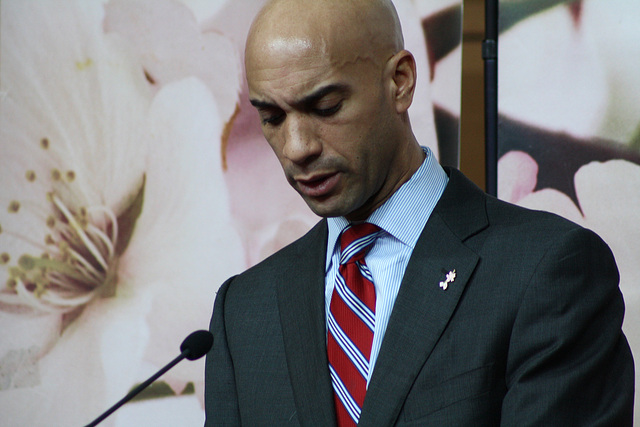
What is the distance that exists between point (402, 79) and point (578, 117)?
2.65 feet

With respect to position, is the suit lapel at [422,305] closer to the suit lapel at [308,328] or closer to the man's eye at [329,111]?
the suit lapel at [308,328]

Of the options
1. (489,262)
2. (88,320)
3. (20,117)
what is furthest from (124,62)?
(489,262)

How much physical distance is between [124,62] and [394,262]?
127 centimetres

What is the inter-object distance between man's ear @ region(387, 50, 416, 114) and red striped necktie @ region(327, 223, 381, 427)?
0.22m

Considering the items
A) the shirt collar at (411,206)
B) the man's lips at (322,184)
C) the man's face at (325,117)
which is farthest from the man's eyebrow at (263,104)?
the shirt collar at (411,206)

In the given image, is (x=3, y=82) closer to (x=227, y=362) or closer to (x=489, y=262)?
(x=227, y=362)

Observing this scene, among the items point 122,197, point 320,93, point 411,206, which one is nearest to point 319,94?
point 320,93

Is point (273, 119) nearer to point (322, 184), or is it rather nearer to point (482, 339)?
point (322, 184)

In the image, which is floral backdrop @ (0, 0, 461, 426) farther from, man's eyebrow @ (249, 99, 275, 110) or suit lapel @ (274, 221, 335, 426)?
man's eyebrow @ (249, 99, 275, 110)

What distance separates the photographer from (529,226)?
1.31 meters

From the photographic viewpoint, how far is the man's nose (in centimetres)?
131

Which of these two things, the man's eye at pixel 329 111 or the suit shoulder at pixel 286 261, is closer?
the man's eye at pixel 329 111

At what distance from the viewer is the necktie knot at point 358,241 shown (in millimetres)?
1414

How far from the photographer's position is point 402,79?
141 centimetres
